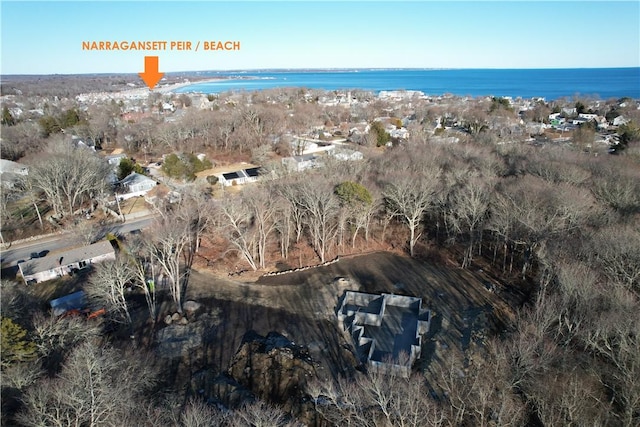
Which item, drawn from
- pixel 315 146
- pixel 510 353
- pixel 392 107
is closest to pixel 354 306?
pixel 510 353

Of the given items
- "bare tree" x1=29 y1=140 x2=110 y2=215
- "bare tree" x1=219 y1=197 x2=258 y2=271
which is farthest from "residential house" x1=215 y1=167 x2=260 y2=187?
"bare tree" x1=219 y1=197 x2=258 y2=271

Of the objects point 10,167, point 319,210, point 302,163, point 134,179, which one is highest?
point 302,163

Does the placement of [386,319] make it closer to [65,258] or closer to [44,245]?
[65,258]

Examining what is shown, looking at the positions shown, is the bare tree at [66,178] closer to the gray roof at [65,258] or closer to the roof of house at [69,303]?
the gray roof at [65,258]

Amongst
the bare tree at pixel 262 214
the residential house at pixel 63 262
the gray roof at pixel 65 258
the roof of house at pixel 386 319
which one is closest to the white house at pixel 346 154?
the bare tree at pixel 262 214

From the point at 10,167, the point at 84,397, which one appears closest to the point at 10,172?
the point at 10,167

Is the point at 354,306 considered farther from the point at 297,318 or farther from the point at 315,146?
the point at 315,146

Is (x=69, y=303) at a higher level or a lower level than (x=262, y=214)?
lower
